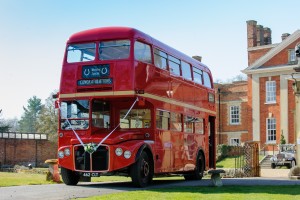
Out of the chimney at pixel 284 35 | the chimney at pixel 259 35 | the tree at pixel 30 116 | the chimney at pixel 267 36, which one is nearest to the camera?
the chimney at pixel 284 35

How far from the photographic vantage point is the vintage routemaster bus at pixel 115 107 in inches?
578

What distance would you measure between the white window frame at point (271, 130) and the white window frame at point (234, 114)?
627 centimetres

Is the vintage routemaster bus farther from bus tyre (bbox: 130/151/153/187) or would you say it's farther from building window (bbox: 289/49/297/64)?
building window (bbox: 289/49/297/64)

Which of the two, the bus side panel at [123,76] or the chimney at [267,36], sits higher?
the chimney at [267,36]

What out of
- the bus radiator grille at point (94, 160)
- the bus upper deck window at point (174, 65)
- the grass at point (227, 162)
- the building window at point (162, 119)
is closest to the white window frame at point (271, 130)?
the grass at point (227, 162)

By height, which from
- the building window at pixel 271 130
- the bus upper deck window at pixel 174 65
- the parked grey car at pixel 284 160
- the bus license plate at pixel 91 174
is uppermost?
the bus upper deck window at pixel 174 65

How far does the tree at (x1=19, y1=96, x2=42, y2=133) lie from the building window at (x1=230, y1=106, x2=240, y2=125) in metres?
78.1

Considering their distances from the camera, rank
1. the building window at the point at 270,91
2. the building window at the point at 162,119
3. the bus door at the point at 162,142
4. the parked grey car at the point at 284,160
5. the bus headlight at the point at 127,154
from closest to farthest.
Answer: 1. the bus headlight at the point at 127,154
2. the bus door at the point at 162,142
3. the building window at the point at 162,119
4. the parked grey car at the point at 284,160
5. the building window at the point at 270,91

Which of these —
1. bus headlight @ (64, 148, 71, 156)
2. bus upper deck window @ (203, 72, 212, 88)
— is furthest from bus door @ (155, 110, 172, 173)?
bus upper deck window @ (203, 72, 212, 88)

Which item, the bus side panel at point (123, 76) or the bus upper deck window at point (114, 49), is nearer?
the bus side panel at point (123, 76)

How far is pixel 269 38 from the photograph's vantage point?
51.6 meters

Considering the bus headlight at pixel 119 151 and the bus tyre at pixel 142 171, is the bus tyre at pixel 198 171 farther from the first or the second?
the bus headlight at pixel 119 151

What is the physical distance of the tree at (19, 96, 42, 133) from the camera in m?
124

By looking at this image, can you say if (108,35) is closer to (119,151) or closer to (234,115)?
(119,151)
